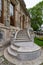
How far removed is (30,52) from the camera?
5.46 meters

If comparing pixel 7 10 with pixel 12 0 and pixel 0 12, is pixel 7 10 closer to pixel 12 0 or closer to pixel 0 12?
pixel 0 12

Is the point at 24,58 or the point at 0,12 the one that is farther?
the point at 0,12

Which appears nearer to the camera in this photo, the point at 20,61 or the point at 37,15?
the point at 20,61

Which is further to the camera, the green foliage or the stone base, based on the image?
the green foliage

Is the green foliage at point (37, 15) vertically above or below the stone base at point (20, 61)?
above

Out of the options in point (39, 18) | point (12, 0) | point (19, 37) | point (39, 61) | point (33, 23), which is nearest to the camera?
point (39, 61)

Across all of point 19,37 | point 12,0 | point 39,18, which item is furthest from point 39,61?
point 39,18

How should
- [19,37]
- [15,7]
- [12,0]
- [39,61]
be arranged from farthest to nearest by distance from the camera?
[15,7] < [12,0] < [19,37] < [39,61]

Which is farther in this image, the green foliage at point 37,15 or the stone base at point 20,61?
the green foliage at point 37,15

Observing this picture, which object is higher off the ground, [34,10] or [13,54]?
[34,10]

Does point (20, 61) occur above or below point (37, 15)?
below

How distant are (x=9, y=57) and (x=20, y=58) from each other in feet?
1.87

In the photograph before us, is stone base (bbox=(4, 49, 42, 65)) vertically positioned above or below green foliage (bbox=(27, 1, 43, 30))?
below

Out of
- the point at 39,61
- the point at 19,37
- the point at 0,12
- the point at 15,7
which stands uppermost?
the point at 15,7
